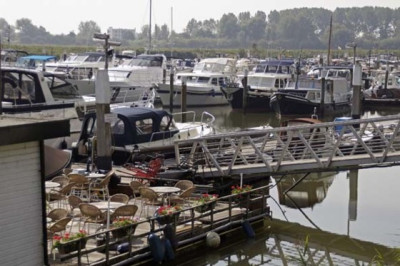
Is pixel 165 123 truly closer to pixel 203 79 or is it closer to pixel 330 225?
pixel 330 225

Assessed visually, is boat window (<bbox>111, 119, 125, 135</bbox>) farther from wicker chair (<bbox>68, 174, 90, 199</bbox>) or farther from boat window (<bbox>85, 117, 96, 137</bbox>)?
wicker chair (<bbox>68, 174, 90, 199</bbox>)

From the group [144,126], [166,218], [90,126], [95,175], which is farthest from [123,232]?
[144,126]

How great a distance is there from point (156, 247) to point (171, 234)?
21.7 inches

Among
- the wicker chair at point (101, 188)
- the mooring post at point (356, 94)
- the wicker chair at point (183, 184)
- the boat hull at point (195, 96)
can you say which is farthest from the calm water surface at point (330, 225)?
the boat hull at point (195, 96)

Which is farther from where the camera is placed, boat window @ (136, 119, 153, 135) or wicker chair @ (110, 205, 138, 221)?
boat window @ (136, 119, 153, 135)

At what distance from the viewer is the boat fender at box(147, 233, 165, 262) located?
44.2 feet

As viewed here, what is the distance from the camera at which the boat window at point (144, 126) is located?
70.3 ft

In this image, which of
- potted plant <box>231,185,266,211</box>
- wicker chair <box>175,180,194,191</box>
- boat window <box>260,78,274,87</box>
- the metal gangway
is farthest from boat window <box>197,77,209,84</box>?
wicker chair <box>175,180,194,191</box>

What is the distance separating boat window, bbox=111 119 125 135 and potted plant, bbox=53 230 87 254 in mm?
8880

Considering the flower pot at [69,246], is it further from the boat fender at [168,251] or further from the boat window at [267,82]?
the boat window at [267,82]

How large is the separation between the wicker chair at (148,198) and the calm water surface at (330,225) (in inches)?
65.0

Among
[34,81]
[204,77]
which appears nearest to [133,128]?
[34,81]

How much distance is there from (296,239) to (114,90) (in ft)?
79.6

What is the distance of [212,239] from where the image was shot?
49.4 ft
